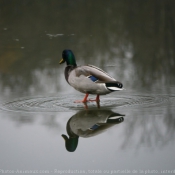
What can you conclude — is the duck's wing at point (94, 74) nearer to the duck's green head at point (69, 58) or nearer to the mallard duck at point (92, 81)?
the mallard duck at point (92, 81)

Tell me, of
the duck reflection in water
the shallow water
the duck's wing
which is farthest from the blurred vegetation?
the duck reflection in water

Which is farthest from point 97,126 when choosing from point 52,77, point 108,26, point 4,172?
point 108,26

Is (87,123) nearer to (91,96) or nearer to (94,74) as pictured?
(94,74)

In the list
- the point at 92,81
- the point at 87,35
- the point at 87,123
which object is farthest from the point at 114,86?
→ the point at 87,35

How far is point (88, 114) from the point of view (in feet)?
21.3

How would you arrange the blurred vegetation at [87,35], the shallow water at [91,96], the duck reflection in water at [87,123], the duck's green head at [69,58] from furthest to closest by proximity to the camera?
the blurred vegetation at [87,35], the duck's green head at [69,58], the duck reflection in water at [87,123], the shallow water at [91,96]

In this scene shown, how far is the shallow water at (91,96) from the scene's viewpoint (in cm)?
494

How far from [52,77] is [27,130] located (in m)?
3.03

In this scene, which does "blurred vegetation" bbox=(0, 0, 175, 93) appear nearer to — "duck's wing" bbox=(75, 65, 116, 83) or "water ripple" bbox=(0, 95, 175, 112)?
"water ripple" bbox=(0, 95, 175, 112)

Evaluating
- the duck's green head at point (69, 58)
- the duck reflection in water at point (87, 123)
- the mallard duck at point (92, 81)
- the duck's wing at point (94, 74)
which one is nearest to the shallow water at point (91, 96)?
the duck reflection in water at point (87, 123)

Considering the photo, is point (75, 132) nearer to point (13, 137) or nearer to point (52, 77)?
point (13, 137)

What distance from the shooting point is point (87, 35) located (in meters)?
12.6

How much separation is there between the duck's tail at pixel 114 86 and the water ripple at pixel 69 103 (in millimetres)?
193

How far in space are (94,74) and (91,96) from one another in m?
0.68
